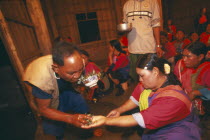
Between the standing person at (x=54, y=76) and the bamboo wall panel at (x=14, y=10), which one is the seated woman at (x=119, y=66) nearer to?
the standing person at (x=54, y=76)

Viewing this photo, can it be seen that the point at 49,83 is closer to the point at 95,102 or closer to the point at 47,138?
the point at 47,138

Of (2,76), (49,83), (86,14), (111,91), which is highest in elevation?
(86,14)

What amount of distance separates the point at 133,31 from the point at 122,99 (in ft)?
6.45

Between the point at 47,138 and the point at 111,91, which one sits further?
the point at 111,91

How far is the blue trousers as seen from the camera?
92.0 inches

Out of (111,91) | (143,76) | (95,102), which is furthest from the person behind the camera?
(111,91)

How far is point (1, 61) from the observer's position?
3531mm

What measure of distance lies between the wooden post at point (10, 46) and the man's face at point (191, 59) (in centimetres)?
282

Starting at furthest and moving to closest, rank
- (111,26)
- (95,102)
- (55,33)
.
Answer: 1. (111,26)
2. (55,33)
3. (95,102)

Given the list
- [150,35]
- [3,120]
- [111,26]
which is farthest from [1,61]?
[111,26]

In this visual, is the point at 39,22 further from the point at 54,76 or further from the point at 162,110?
the point at 162,110

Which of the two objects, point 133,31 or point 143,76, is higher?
point 133,31

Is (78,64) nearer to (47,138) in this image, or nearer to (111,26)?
(47,138)

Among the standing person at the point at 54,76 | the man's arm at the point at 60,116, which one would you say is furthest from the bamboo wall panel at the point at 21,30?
the man's arm at the point at 60,116
